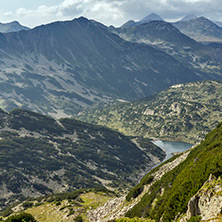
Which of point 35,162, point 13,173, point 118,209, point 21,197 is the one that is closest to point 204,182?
point 118,209

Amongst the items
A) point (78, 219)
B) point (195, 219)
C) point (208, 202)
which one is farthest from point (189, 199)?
point (78, 219)

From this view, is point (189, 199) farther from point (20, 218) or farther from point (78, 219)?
point (20, 218)

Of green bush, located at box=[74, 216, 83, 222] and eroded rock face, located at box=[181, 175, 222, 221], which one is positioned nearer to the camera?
eroded rock face, located at box=[181, 175, 222, 221]

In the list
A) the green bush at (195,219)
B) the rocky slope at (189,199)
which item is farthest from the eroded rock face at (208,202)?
the green bush at (195,219)

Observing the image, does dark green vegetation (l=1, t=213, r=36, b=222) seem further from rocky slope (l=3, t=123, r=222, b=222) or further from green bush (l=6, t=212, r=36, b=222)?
rocky slope (l=3, t=123, r=222, b=222)

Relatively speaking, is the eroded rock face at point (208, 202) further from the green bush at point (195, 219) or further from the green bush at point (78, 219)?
the green bush at point (78, 219)

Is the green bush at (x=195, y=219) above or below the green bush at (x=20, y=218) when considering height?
above

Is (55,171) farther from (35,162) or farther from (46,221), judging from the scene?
(46,221)

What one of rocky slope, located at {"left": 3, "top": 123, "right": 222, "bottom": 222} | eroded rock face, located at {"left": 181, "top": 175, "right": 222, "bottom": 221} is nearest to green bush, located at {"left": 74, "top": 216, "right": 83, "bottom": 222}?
rocky slope, located at {"left": 3, "top": 123, "right": 222, "bottom": 222}

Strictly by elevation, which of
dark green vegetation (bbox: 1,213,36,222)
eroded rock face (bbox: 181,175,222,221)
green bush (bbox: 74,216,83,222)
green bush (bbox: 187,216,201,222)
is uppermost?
eroded rock face (bbox: 181,175,222,221)
